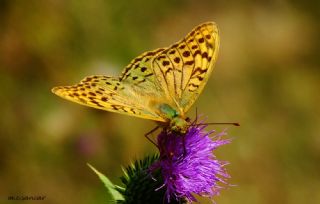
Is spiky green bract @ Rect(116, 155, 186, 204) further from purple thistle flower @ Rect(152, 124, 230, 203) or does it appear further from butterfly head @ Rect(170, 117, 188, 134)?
butterfly head @ Rect(170, 117, 188, 134)

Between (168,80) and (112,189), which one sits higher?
(168,80)

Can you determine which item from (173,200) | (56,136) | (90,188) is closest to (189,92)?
(173,200)

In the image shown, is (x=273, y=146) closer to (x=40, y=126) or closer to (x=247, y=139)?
(x=247, y=139)

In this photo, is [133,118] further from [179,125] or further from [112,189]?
[179,125]

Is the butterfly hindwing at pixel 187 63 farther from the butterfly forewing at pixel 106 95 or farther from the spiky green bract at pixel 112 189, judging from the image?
the spiky green bract at pixel 112 189

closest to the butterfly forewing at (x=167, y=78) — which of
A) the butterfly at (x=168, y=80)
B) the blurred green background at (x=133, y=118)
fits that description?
the butterfly at (x=168, y=80)

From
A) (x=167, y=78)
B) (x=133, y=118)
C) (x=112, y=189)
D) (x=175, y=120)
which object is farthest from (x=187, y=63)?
(x=133, y=118)

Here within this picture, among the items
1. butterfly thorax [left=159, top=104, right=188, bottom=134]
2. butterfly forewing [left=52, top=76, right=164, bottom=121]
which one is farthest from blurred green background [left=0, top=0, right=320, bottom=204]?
butterfly thorax [left=159, top=104, right=188, bottom=134]
